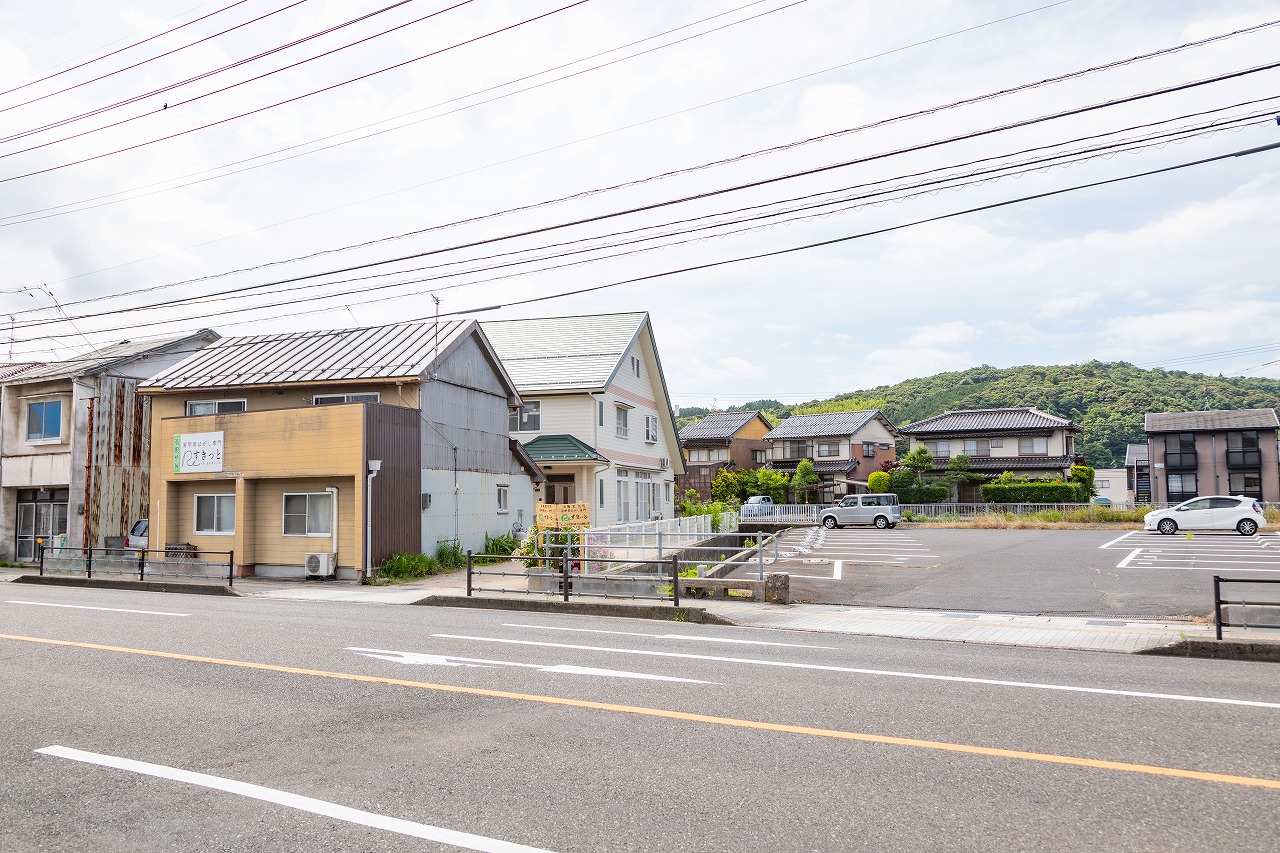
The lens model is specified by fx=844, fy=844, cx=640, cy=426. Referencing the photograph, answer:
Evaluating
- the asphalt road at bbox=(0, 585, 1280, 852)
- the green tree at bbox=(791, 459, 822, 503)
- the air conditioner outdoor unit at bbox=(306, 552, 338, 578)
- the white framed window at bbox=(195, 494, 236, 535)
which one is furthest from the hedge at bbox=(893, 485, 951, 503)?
the asphalt road at bbox=(0, 585, 1280, 852)

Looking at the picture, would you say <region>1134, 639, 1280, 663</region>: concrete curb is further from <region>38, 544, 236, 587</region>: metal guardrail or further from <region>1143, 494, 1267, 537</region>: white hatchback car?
<region>1143, 494, 1267, 537</region>: white hatchback car

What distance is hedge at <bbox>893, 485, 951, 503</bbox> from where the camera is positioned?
53.0m

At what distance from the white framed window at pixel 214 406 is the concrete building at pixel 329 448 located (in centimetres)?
4

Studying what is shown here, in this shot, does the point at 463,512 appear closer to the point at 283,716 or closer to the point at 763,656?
the point at 763,656

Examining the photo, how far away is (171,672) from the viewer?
29.1 feet

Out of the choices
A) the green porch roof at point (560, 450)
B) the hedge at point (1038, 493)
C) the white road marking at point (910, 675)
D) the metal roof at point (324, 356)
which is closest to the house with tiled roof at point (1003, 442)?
the hedge at point (1038, 493)

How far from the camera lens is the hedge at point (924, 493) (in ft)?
174

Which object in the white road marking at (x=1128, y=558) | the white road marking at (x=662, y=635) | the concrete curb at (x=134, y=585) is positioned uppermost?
the white road marking at (x=662, y=635)

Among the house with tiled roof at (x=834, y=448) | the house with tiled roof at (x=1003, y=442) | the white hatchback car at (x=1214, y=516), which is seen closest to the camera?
the white hatchback car at (x=1214, y=516)

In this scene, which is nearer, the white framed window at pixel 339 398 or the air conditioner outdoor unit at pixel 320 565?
the air conditioner outdoor unit at pixel 320 565

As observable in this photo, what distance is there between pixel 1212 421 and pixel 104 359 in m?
63.4

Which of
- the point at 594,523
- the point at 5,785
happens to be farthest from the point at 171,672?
the point at 594,523

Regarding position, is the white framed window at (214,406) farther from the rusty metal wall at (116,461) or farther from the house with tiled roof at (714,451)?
the house with tiled roof at (714,451)

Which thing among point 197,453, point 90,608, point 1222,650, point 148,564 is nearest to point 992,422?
point 197,453
